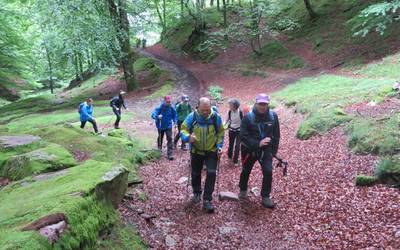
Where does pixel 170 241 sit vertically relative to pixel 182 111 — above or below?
below

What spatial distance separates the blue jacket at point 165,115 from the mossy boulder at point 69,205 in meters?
6.43

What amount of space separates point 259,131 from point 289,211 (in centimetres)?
163

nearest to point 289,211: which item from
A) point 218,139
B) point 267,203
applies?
point 267,203

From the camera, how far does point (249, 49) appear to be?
3544 cm

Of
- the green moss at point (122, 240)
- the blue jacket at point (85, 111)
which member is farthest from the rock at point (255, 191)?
the blue jacket at point (85, 111)

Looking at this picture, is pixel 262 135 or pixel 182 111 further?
pixel 182 111

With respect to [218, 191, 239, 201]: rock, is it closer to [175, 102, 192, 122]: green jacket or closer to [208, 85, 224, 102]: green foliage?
[175, 102, 192, 122]: green jacket

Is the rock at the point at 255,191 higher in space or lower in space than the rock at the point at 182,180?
higher

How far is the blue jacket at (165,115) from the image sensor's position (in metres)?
13.1

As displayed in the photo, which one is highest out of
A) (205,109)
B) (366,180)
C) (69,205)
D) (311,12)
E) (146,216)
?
(311,12)

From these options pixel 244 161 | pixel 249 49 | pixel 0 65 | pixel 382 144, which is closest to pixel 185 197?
pixel 244 161

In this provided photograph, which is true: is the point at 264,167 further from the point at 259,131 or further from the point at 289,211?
the point at 289,211

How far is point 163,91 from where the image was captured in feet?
94.6

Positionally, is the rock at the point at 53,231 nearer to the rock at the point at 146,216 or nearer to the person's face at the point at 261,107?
the rock at the point at 146,216
